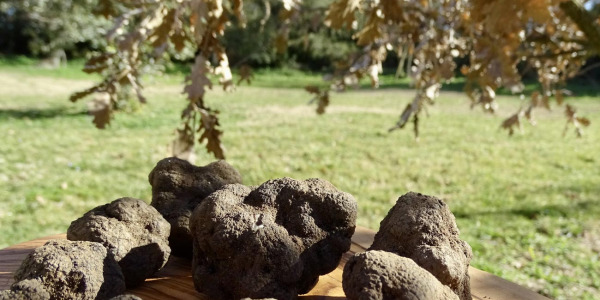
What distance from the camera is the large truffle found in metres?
1.57

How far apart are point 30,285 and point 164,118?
7.95 m

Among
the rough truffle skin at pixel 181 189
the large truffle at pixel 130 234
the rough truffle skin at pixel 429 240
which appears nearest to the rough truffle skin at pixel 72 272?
the large truffle at pixel 130 234

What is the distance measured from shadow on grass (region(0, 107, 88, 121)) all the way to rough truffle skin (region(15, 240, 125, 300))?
7.56 metres

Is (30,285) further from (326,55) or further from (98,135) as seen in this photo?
(326,55)

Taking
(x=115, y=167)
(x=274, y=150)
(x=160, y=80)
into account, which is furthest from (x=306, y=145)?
(x=160, y=80)

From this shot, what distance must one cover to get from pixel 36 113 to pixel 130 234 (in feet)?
26.2

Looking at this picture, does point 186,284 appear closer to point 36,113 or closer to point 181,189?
point 181,189

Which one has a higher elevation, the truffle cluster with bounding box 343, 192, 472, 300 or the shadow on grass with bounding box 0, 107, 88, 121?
the truffle cluster with bounding box 343, 192, 472, 300

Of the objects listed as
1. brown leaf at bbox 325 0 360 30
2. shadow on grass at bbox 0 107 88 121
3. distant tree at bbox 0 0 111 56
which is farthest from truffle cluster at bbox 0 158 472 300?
distant tree at bbox 0 0 111 56

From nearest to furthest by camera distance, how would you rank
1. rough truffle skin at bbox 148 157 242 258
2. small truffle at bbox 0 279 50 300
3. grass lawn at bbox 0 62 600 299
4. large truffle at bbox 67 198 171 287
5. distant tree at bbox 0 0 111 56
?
small truffle at bbox 0 279 50 300
large truffle at bbox 67 198 171 287
rough truffle skin at bbox 148 157 242 258
grass lawn at bbox 0 62 600 299
distant tree at bbox 0 0 111 56

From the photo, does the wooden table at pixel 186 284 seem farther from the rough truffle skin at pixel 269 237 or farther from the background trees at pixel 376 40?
the background trees at pixel 376 40

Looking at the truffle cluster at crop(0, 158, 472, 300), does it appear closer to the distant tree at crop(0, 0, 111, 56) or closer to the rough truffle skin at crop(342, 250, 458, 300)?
the rough truffle skin at crop(342, 250, 458, 300)

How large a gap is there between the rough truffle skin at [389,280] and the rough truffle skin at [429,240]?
0.08 meters

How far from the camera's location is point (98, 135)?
7410mm
